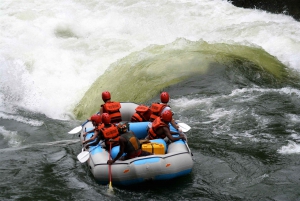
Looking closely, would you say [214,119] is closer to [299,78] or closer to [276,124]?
[276,124]

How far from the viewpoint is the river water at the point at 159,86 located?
7031mm

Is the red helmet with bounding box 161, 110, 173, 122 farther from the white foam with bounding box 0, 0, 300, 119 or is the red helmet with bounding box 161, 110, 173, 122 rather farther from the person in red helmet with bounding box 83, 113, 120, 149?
the white foam with bounding box 0, 0, 300, 119

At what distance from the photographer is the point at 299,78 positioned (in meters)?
11.0

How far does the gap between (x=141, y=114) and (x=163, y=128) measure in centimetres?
94

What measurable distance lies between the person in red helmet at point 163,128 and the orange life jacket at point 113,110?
1064 mm

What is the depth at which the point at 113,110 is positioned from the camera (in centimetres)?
828

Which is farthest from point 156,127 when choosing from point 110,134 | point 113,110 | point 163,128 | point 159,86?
point 159,86

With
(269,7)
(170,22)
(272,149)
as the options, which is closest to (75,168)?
(272,149)

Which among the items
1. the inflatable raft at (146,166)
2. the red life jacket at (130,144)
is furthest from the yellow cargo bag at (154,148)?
the red life jacket at (130,144)

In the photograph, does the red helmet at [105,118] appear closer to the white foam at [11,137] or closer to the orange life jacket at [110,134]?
the orange life jacket at [110,134]

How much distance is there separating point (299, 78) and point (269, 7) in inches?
229

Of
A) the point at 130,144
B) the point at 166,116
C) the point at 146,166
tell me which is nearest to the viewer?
the point at 146,166

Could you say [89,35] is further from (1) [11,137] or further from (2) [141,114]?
(2) [141,114]

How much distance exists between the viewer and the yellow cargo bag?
7.00 meters
